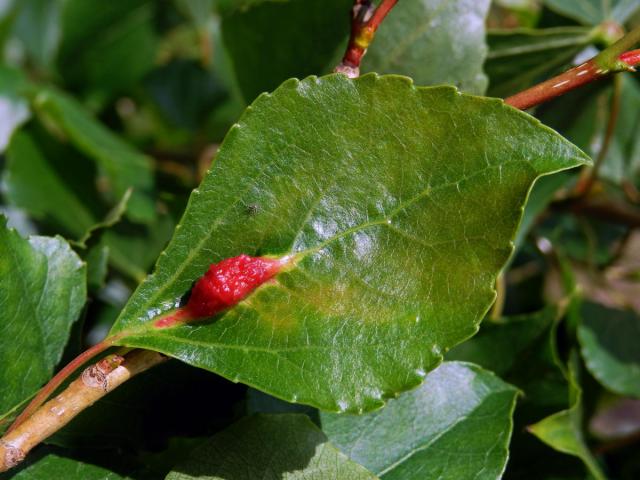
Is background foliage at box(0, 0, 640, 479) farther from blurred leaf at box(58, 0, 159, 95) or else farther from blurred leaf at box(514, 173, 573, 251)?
blurred leaf at box(58, 0, 159, 95)

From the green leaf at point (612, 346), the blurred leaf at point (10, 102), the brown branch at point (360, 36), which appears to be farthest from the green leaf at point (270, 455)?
the blurred leaf at point (10, 102)

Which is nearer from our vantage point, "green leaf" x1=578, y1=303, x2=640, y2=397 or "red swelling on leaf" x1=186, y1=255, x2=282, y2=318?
"red swelling on leaf" x1=186, y1=255, x2=282, y2=318

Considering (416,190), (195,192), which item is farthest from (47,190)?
(416,190)

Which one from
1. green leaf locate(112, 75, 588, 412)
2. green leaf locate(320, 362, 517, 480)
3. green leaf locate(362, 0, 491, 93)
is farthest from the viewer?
green leaf locate(362, 0, 491, 93)

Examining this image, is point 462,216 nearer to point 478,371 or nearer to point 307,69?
point 478,371

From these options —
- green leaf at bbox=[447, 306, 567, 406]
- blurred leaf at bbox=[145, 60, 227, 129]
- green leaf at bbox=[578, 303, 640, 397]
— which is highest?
blurred leaf at bbox=[145, 60, 227, 129]

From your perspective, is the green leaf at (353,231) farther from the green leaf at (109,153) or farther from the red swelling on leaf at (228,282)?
the green leaf at (109,153)

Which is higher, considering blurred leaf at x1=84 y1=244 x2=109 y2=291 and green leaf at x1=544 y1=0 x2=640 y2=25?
blurred leaf at x1=84 y1=244 x2=109 y2=291

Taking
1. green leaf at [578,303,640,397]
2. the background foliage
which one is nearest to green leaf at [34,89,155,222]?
the background foliage
